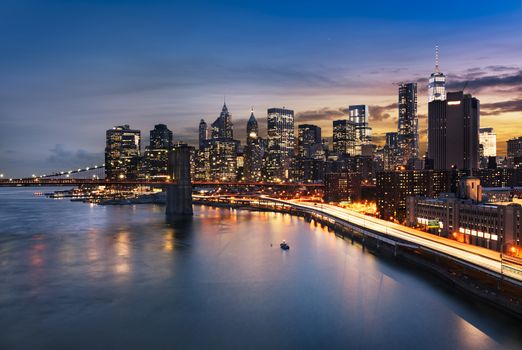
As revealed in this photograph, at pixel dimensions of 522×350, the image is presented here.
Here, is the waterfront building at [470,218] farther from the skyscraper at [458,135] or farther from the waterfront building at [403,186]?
the skyscraper at [458,135]

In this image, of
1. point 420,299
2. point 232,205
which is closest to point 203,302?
point 420,299

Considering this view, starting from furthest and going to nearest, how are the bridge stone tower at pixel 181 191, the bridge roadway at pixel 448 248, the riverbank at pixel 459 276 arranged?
the bridge stone tower at pixel 181 191 < the bridge roadway at pixel 448 248 < the riverbank at pixel 459 276

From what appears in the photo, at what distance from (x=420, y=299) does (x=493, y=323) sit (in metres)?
4.54

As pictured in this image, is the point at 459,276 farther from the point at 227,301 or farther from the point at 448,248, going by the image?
the point at 227,301

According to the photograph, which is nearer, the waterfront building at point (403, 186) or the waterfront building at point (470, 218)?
the waterfront building at point (470, 218)

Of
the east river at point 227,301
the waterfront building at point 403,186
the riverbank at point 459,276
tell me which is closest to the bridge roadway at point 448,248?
the riverbank at point 459,276

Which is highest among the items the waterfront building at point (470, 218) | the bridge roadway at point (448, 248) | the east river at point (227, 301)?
the waterfront building at point (470, 218)

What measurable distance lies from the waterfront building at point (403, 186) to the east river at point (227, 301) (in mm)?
23368

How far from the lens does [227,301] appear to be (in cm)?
2442

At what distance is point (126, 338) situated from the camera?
19.4 meters

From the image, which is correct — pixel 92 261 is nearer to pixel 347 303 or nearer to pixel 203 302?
pixel 203 302

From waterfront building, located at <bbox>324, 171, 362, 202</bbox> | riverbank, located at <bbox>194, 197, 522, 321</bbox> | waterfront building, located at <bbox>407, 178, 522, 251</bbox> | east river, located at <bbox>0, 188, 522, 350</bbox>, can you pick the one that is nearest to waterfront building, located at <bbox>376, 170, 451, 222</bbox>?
waterfront building, located at <bbox>407, 178, 522, 251</bbox>

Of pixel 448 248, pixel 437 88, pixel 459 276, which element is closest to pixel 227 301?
pixel 459 276

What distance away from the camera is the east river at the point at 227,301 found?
19.2 m
